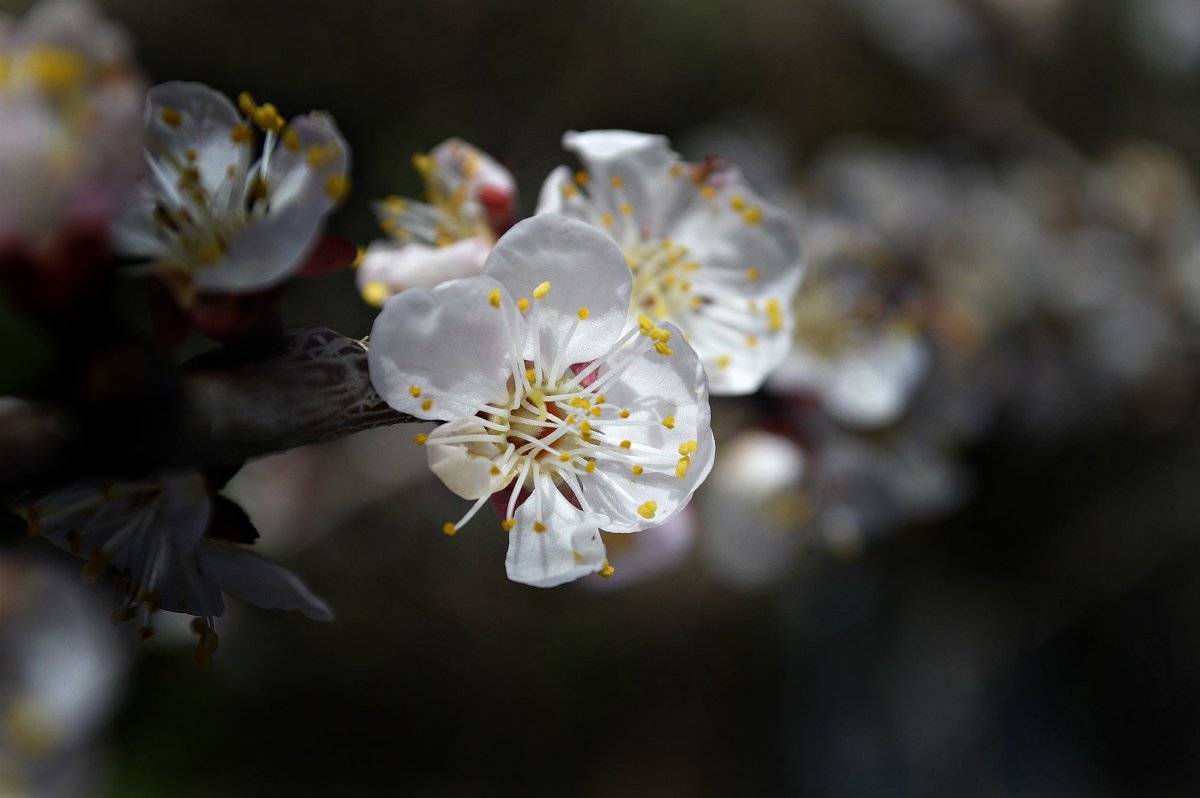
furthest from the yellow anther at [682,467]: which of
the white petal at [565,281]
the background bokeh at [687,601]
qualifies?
the background bokeh at [687,601]

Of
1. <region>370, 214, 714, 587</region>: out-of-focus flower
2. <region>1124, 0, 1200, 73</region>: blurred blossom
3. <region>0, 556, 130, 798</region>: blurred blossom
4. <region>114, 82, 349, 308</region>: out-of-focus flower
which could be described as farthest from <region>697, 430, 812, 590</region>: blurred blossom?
<region>1124, 0, 1200, 73</region>: blurred blossom

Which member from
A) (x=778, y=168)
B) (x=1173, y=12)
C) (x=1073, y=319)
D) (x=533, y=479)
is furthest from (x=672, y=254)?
(x=1173, y=12)

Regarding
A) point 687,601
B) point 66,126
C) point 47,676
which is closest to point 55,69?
point 66,126

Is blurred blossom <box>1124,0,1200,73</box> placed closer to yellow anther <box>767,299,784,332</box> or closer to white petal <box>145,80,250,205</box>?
yellow anther <box>767,299,784,332</box>

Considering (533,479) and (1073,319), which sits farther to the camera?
(1073,319)

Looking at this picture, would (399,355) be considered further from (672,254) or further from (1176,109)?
(1176,109)
